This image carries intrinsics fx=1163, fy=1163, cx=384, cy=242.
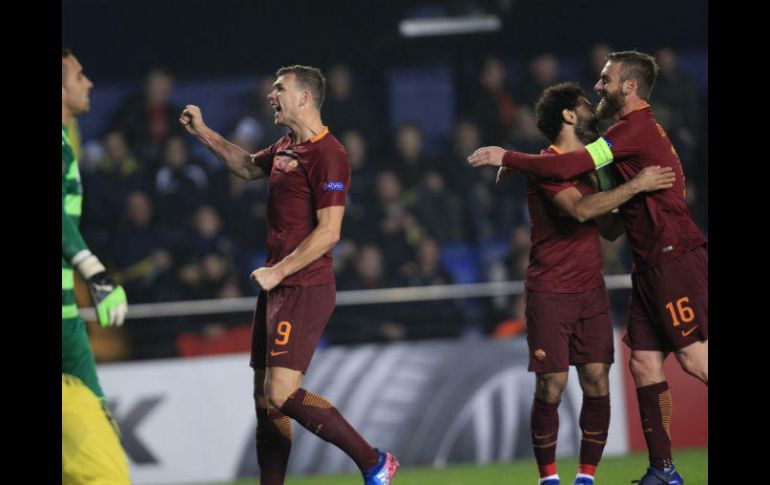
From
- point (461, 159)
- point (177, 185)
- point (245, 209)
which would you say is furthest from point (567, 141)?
point (177, 185)

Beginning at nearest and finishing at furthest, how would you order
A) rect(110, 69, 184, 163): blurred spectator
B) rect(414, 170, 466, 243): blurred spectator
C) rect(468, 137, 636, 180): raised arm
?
1. rect(468, 137, 636, 180): raised arm
2. rect(414, 170, 466, 243): blurred spectator
3. rect(110, 69, 184, 163): blurred spectator

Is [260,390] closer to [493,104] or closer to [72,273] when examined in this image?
[72,273]

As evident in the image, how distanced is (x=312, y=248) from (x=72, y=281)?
51.6 inches

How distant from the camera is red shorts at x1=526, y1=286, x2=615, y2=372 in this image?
19.6ft

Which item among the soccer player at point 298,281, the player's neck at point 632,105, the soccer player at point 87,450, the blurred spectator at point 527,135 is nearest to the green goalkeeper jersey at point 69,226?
the soccer player at point 87,450

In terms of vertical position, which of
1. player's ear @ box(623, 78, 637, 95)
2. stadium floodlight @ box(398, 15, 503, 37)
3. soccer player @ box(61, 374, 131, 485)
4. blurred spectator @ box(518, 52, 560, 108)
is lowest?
soccer player @ box(61, 374, 131, 485)

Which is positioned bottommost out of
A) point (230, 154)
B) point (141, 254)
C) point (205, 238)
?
point (141, 254)

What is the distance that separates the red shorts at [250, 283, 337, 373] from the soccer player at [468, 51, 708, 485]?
3.41 feet

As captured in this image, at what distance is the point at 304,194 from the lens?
591 centimetres

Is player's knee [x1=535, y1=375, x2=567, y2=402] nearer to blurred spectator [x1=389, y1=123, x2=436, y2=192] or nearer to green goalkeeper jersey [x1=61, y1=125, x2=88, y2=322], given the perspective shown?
green goalkeeper jersey [x1=61, y1=125, x2=88, y2=322]

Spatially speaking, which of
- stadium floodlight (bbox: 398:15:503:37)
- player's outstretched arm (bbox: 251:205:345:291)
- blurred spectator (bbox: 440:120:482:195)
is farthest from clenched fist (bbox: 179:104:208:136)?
stadium floodlight (bbox: 398:15:503:37)
